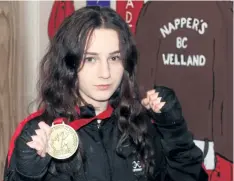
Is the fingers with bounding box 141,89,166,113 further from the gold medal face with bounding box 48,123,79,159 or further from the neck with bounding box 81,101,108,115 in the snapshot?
the gold medal face with bounding box 48,123,79,159

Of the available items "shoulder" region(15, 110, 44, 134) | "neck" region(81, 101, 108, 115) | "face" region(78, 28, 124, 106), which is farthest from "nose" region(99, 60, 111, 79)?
"shoulder" region(15, 110, 44, 134)

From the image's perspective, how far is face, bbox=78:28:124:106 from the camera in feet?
4.37

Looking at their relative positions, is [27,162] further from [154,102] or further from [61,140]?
[154,102]

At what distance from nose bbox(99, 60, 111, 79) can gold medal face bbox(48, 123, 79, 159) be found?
169 mm

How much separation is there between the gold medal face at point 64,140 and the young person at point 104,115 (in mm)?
38

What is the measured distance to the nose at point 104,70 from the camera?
1314 millimetres

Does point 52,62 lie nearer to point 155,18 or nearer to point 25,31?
point 155,18

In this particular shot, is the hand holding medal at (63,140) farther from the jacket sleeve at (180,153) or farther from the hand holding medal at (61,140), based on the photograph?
the jacket sleeve at (180,153)

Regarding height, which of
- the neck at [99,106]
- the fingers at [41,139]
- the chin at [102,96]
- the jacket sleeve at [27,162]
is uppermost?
the chin at [102,96]

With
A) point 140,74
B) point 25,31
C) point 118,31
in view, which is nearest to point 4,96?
point 25,31

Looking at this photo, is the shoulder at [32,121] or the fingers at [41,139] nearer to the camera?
the fingers at [41,139]

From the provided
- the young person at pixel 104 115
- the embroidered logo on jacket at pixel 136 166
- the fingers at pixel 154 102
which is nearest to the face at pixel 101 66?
the young person at pixel 104 115

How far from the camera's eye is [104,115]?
141cm

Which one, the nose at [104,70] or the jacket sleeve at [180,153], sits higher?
the nose at [104,70]
